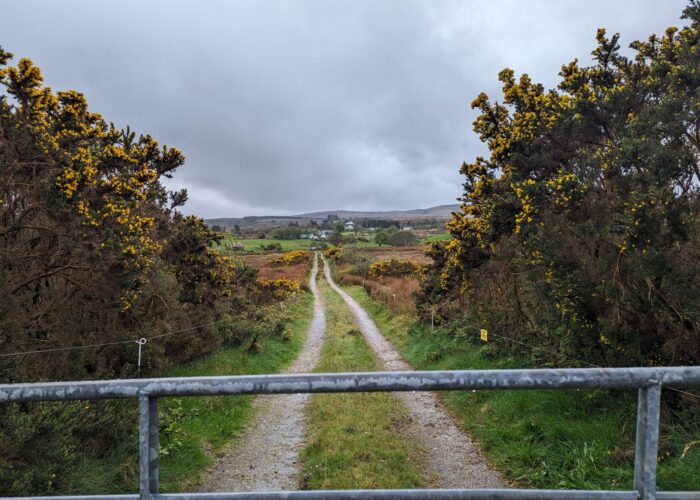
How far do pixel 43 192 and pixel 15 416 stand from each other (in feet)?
15.6

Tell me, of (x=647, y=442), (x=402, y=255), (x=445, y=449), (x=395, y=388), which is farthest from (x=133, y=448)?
(x=402, y=255)

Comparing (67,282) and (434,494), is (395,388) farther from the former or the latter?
(67,282)

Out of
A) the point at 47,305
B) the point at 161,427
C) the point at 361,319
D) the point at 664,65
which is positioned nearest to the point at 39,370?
the point at 47,305

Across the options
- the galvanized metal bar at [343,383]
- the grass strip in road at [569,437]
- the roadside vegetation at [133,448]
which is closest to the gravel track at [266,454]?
the roadside vegetation at [133,448]

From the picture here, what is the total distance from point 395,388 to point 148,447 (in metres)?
1.11

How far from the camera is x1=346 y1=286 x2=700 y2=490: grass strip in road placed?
14.1ft

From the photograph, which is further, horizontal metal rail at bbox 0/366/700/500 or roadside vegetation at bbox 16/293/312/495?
roadside vegetation at bbox 16/293/312/495

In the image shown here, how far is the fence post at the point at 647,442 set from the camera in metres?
1.71

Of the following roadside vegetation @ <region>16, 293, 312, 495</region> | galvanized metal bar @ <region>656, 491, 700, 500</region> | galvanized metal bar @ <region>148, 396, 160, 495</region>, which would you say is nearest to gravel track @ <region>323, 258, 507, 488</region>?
roadside vegetation @ <region>16, 293, 312, 495</region>

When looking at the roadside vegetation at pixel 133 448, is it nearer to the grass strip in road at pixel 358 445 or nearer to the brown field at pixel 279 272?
the grass strip in road at pixel 358 445

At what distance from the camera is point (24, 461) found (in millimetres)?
3713

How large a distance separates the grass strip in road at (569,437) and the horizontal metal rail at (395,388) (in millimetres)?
3155

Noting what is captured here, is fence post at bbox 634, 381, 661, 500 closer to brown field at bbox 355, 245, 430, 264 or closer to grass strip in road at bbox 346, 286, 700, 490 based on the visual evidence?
grass strip in road at bbox 346, 286, 700, 490

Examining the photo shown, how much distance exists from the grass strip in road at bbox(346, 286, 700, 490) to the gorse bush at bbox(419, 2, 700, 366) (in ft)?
2.75
